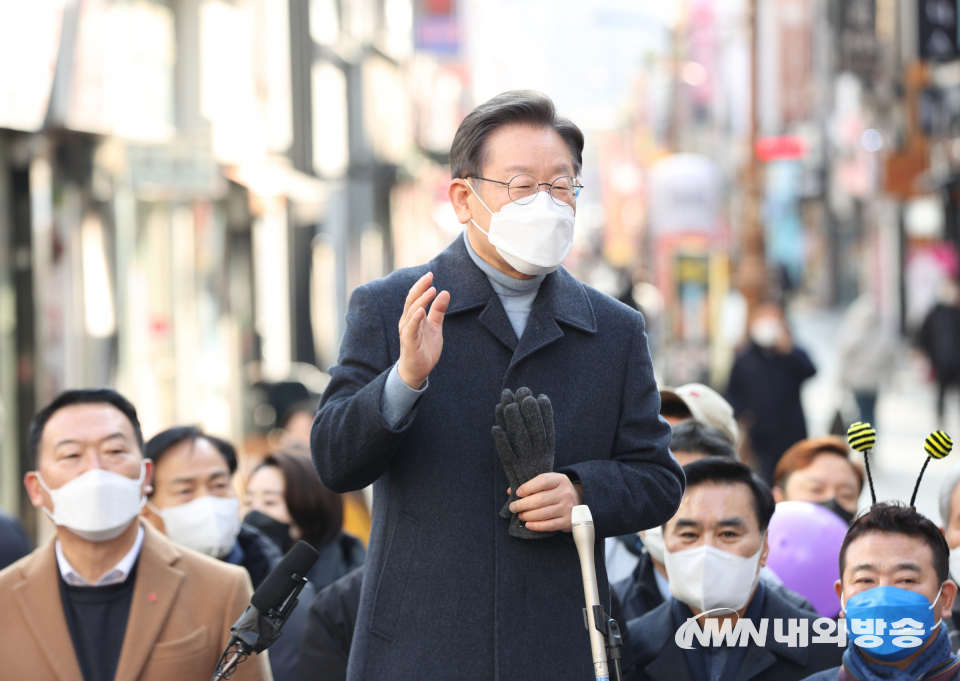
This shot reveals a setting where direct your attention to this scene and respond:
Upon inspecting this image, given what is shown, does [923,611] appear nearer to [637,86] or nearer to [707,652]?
[707,652]

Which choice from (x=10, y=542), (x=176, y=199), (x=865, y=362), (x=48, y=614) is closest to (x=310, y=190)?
(x=176, y=199)

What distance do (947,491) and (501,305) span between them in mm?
2267

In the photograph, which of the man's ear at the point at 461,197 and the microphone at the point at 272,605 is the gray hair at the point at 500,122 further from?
the microphone at the point at 272,605

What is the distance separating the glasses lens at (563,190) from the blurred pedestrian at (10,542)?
3441 mm

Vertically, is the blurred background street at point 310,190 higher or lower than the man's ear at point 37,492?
higher

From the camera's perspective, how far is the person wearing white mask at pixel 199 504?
467 centimetres

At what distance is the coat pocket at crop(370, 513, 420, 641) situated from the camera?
109 inches

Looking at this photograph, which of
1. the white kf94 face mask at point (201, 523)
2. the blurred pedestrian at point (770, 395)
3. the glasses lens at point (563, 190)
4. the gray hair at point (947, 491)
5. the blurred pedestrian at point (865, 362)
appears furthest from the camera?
the blurred pedestrian at point (865, 362)

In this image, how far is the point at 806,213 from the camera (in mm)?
66375

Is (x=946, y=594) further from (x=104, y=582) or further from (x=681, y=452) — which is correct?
(x=104, y=582)

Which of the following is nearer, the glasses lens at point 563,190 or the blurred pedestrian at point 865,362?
the glasses lens at point 563,190

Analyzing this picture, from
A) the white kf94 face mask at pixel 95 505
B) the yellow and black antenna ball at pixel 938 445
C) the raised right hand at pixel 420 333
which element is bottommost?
the white kf94 face mask at pixel 95 505

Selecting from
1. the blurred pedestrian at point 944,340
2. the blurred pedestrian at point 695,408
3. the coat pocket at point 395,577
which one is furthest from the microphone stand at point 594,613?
the blurred pedestrian at point 944,340

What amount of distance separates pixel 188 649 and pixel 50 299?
311 inches
